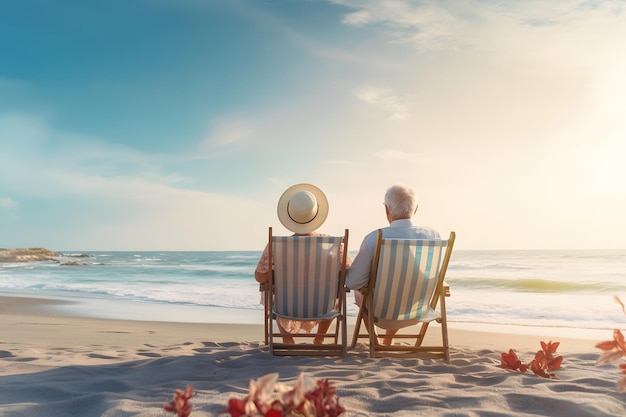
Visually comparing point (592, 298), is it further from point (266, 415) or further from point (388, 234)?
point (266, 415)

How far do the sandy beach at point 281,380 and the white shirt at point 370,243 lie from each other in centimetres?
64

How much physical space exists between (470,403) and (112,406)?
176 cm

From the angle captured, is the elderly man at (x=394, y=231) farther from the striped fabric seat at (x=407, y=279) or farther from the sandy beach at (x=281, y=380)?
the sandy beach at (x=281, y=380)

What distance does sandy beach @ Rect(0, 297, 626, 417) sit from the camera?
2570mm

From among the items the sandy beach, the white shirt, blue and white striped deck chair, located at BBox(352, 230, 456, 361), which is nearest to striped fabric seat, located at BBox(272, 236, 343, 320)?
the white shirt

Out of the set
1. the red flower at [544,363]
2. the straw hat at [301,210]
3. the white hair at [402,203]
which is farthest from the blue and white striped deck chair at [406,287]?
the straw hat at [301,210]

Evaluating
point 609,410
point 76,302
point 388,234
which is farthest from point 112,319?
point 609,410

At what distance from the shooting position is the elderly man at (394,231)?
167 inches

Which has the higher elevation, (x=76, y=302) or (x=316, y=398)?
(x=316, y=398)

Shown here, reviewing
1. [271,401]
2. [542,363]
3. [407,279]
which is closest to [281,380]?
[407,279]

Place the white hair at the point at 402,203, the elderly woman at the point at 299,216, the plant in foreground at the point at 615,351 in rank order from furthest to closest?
the elderly woman at the point at 299,216, the white hair at the point at 402,203, the plant in foreground at the point at 615,351

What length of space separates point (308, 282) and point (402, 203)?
1.02 metres

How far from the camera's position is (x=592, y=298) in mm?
11828

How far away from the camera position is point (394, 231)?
4.33 metres
